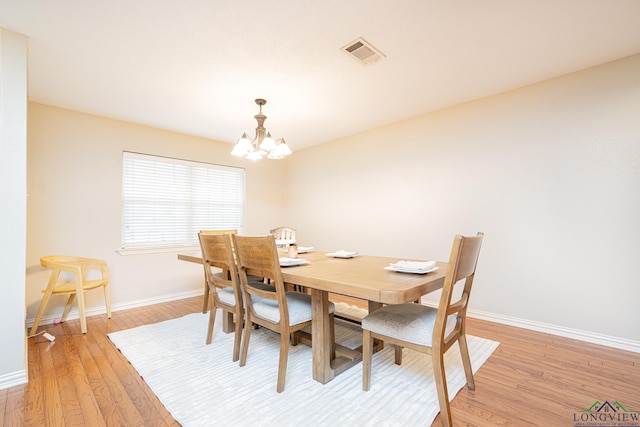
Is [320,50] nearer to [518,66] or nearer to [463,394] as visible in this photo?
[518,66]

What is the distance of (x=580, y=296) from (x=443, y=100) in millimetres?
2211

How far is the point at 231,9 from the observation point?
5.40ft

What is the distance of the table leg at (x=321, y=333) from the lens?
1.68 m

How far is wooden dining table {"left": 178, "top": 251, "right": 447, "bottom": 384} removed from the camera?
1.21 m

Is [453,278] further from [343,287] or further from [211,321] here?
[211,321]

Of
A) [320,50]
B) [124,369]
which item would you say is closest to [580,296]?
[320,50]

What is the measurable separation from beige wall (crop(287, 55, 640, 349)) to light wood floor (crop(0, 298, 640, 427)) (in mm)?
441

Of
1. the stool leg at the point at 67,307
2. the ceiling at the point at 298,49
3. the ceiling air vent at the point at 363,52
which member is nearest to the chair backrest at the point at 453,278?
the ceiling at the point at 298,49

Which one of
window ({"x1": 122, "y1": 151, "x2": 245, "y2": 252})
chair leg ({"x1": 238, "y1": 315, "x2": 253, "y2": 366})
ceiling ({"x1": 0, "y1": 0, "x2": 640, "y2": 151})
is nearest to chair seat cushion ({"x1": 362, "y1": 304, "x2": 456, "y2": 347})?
chair leg ({"x1": 238, "y1": 315, "x2": 253, "y2": 366})

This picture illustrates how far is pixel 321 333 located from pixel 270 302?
40 centimetres

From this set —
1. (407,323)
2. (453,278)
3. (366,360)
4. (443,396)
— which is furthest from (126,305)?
(453,278)

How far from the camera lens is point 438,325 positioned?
1322mm

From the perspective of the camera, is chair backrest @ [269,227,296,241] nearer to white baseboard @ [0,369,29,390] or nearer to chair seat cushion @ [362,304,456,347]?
chair seat cushion @ [362,304,456,347]

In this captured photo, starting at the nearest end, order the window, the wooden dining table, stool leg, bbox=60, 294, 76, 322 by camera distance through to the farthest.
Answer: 1. the wooden dining table
2. stool leg, bbox=60, 294, 76, 322
3. the window
